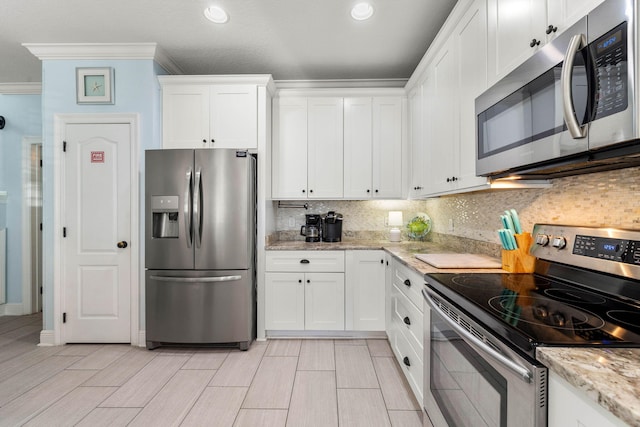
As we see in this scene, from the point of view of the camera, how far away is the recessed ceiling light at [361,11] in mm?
2324

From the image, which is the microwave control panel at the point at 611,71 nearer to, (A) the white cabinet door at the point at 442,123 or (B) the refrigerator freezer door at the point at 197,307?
(A) the white cabinet door at the point at 442,123

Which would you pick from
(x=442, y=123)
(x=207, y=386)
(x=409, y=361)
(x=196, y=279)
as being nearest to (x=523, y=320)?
(x=409, y=361)

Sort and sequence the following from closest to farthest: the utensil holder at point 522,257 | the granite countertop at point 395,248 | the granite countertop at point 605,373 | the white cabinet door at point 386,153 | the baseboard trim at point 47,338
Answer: the granite countertop at point 605,373 < the utensil holder at point 522,257 < the granite countertop at point 395,248 < the baseboard trim at point 47,338 < the white cabinet door at point 386,153

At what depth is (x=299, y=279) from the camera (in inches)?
122

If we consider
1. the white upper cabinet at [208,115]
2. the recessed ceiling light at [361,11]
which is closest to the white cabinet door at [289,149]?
the white upper cabinet at [208,115]

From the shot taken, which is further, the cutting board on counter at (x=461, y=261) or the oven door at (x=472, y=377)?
the cutting board on counter at (x=461, y=261)

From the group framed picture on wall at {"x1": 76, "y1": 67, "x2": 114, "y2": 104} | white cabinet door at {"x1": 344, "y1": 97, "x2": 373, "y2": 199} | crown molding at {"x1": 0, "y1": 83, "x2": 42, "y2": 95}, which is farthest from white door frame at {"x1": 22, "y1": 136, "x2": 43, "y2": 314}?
white cabinet door at {"x1": 344, "y1": 97, "x2": 373, "y2": 199}

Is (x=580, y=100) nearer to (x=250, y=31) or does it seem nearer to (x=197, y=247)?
(x=250, y=31)

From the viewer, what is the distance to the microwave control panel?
2.76 feet

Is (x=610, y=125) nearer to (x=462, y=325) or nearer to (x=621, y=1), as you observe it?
(x=621, y=1)

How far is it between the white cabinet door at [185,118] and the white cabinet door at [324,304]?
1640 millimetres

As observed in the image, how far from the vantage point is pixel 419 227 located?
11.3ft

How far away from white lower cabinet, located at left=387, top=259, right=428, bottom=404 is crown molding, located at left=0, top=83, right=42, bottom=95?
4.53 m

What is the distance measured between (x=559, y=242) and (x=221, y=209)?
2.34 m
